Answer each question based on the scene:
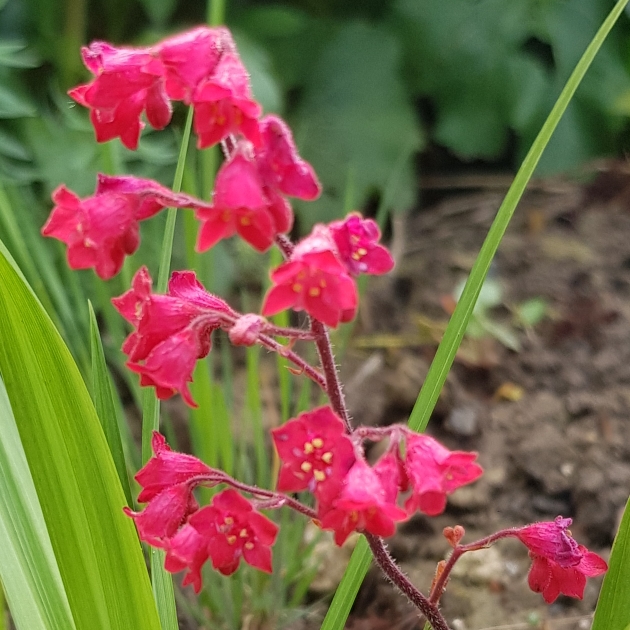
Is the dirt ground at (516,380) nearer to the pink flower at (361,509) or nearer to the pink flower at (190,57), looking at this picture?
the pink flower at (361,509)

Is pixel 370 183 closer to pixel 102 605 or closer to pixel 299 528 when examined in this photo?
A: pixel 299 528

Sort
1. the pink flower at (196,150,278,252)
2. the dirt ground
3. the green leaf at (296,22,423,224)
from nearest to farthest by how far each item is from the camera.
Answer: the pink flower at (196,150,278,252)
the dirt ground
the green leaf at (296,22,423,224)

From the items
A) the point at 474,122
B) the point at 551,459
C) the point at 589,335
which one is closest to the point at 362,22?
the point at 474,122

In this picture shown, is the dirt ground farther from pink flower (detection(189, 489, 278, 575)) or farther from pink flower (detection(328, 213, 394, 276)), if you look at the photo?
pink flower (detection(328, 213, 394, 276))

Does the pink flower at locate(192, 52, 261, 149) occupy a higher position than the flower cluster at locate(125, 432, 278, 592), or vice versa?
the pink flower at locate(192, 52, 261, 149)

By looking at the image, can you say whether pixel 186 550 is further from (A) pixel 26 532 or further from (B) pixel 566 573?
(B) pixel 566 573

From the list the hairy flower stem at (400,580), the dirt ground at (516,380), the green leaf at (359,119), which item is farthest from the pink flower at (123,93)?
the green leaf at (359,119)

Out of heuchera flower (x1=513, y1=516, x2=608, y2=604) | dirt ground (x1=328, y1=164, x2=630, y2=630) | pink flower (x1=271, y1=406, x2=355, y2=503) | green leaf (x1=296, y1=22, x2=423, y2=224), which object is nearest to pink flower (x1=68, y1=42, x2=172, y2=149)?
pink flower (x1=271, y1=406, x2=355, y2=503)

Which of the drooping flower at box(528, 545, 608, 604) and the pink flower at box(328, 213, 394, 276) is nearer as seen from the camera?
the pink flower at box(328, 213, 394, 276)
